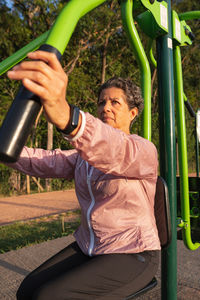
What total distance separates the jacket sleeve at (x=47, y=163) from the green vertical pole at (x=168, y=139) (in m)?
0.44

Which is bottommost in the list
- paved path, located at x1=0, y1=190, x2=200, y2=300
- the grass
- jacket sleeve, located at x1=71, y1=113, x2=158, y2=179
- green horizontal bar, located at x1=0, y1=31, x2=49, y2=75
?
paved path, located at x1=0, y1=190, x2=200, y2=300

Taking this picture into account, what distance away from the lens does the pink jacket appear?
844 millimetres

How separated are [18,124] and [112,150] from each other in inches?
11.2

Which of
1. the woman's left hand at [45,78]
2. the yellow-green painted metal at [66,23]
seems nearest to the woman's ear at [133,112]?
the yellow-green painted metal at [66,23]

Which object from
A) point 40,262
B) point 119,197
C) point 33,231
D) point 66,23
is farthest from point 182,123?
point 33,231

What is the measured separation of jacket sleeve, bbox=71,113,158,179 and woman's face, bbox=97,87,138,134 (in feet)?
1.33

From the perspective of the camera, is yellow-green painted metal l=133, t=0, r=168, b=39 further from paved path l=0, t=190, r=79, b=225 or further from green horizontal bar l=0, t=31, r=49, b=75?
paved path l=0, t=190, r=79, b=225

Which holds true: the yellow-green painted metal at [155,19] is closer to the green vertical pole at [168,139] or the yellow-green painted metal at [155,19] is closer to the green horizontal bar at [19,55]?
the green vertical pole at [168,139]

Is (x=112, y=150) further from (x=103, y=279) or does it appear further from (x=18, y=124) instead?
(x=103, y=279)

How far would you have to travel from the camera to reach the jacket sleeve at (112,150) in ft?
2.43

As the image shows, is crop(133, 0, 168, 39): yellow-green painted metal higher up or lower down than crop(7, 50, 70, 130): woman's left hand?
higher up

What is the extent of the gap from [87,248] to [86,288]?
7.8 inches

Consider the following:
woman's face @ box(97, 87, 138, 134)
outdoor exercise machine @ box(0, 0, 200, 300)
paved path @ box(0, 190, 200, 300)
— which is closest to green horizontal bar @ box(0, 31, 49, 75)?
outdoor exercise machine @ box(0, 0, 200, 300)

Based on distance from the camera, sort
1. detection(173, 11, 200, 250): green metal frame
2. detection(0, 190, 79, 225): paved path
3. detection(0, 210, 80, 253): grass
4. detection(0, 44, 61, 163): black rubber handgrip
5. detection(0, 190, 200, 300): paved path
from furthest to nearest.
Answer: detection(0, 190, 79, 225): paved path < detection(0, 210, 80, 253): grass < detection(0, 190, 200, 300): paved path < detection(173, 11, 200, 250): green metal frame < detection(0, 44, 61, 163): black rubber handgrip
